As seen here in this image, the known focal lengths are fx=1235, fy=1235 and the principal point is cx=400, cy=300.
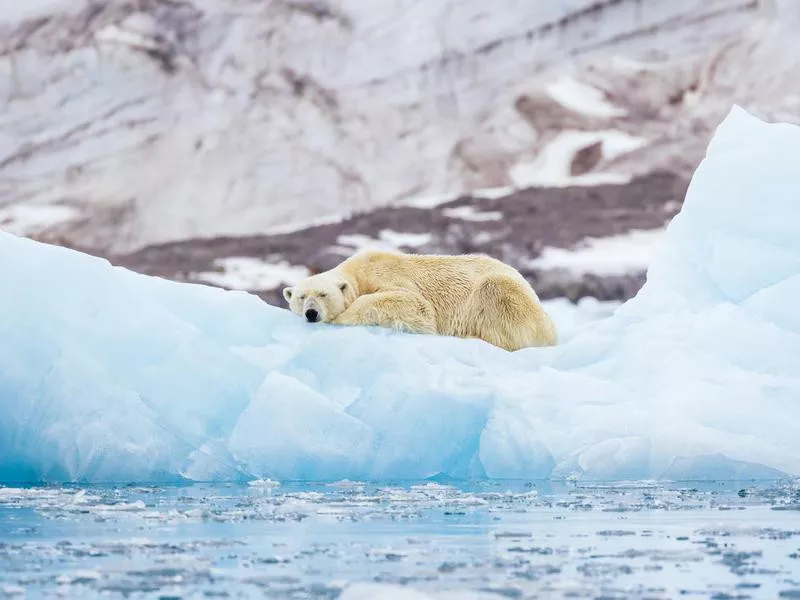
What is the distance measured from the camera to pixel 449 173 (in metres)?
17.1

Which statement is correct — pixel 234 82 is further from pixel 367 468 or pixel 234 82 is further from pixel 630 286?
pixel 367 468

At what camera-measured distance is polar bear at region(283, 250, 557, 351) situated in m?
6.72

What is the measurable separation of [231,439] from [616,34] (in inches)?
481

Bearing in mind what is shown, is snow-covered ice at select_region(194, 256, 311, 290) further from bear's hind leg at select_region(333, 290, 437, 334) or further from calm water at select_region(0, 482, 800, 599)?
calm water at select_region(0, 482, 800, 599)

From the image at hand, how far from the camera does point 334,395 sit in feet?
20.3

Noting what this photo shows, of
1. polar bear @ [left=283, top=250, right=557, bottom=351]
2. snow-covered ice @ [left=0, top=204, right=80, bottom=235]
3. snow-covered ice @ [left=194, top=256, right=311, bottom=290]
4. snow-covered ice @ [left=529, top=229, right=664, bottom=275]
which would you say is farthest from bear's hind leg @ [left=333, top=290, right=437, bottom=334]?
snow-covered ice @ [left=0, top=204, right=80, bottom=235]

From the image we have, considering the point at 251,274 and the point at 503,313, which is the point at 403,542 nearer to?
the point at 503,313

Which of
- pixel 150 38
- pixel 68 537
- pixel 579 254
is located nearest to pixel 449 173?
pixel 579 254

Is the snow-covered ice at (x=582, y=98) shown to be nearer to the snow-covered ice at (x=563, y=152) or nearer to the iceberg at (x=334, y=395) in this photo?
the snow-covered ice at (x=563, y=152)

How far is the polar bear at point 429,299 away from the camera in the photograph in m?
6.72

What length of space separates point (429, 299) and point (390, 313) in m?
0.36

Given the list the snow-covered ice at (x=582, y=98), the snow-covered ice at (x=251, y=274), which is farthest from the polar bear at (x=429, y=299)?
the snow-covered ice at (x=582, y=98)

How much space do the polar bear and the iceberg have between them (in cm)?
16

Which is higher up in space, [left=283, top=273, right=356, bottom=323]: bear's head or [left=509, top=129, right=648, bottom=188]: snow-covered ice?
[left=509, top=129, right=648, bottom=188]: snow-covered ice
